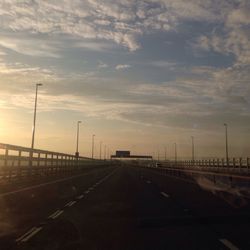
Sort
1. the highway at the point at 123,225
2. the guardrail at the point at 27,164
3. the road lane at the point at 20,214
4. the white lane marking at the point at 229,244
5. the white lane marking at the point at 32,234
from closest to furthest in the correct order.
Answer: the white lane marking at the point at 229,244 < the highway at the point at 123,225 < the white lane marking at the point at 32,234 < the road lane at the point at 20,214 < the guardrail at the point at 27,164

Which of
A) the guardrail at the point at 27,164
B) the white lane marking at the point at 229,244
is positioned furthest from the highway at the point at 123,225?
the guardrail at the point at 27,164

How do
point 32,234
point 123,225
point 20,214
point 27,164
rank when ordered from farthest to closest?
point 27,164, point 20,214, point 123,225, point 32,234

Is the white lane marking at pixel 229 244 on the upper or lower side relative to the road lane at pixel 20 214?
lower

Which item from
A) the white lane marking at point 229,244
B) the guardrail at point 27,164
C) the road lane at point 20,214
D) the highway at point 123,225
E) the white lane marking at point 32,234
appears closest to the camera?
the white lane marking at point 229,244

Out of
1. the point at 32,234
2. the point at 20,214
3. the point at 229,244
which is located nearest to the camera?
the point at 229,244

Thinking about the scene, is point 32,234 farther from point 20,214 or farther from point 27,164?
point 27,164

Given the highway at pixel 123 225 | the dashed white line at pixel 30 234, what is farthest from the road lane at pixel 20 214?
the dashed white line at pixel 30 234

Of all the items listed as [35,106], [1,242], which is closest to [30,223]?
[1,242]

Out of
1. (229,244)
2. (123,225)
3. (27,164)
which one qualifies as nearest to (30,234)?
(123,225)

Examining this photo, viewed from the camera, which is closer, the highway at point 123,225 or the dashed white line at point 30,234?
the highway at point 123,225

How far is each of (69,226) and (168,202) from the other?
739cm

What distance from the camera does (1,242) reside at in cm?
958

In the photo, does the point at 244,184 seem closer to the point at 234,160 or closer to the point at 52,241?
the point at 52,241

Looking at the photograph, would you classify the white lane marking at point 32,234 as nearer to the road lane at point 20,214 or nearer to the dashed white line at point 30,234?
the dashed white line at point 30,234
